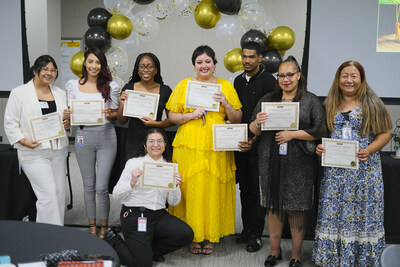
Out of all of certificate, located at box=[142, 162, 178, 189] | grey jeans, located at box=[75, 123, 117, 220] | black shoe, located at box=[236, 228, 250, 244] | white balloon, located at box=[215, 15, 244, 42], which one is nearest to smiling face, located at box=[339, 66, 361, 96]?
certificate, located at box=[142, 162, 178, 189]

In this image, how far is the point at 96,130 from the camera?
3.77 meters

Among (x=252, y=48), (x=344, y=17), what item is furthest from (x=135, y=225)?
(x=344, y=17)

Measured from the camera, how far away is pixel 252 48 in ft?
12.3

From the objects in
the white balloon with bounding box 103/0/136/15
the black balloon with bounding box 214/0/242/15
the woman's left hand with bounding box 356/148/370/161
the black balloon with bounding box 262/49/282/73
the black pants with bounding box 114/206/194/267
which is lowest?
the black pants with bounding box 114/206/194/267

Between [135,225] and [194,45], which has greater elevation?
[194,45]

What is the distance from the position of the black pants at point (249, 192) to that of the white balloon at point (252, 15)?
5.71 ft

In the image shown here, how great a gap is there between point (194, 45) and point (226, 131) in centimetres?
632

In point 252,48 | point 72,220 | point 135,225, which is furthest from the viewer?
point 72,220

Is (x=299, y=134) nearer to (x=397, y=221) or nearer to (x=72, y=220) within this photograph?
(x=397, y=221)

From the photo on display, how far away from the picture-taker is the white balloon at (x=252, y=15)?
4.83m

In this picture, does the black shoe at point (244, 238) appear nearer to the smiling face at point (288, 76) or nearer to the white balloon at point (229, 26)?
the smiling face at point (288, 76)

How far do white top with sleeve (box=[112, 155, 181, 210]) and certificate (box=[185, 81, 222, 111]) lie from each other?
55 centimetres

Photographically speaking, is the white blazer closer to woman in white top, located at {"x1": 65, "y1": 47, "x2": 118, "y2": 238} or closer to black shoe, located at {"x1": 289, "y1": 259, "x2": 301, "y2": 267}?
woman in white top, located at {"x1": 65, "y1": 47, "x2": 118, "y2": 238}

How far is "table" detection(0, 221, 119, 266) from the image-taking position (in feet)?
5.70
